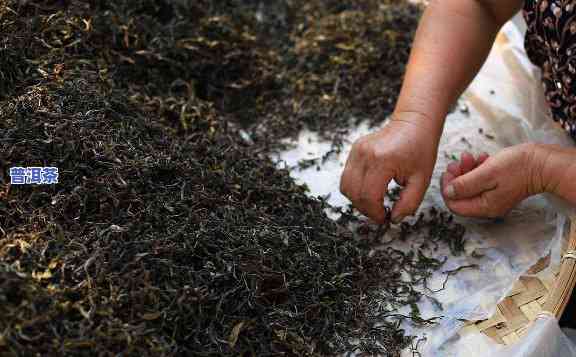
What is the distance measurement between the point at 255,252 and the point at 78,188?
0.35 metres

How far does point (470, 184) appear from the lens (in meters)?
1.29

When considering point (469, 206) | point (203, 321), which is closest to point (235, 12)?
point (469, 206)

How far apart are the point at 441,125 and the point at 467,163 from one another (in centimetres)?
10

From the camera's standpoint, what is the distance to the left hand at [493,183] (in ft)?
4.13

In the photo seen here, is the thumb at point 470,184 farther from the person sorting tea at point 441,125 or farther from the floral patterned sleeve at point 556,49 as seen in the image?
the floral patterned sleeve at point 556,49

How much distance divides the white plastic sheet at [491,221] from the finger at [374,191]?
170 millimetres

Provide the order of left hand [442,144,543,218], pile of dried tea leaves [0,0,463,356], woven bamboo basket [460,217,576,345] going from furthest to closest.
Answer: left hand [442,144,543,218], woven bamboo basket [460,217,576,345], pile of dried tea leaves [0,0,463,356]

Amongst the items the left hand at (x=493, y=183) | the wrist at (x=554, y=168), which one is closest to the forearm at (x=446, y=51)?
the left hand at (x=493, y=183)

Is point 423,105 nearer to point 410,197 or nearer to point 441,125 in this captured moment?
point 441,125

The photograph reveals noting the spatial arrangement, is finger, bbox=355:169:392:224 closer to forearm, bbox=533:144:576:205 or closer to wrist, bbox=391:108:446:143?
wrist, bbox=391:108:446:143

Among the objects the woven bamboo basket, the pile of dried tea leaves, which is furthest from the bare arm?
the woven bamboo basket

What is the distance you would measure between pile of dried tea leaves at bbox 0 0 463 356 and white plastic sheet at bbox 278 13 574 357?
51 millimetres

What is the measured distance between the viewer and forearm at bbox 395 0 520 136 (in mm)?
1373

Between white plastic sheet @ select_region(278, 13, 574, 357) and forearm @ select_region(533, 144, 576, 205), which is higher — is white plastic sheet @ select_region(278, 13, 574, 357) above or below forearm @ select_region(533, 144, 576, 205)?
below
